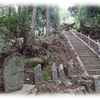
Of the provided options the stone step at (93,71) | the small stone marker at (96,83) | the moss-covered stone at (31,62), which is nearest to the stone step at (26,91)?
the moss-covered stone at (31,62)

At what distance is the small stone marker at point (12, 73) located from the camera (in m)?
2.85

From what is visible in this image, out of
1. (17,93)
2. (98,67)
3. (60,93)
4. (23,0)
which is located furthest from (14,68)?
(98,67)

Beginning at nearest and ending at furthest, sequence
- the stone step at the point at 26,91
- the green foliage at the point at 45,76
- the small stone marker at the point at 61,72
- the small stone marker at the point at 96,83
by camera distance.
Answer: the stone step at the point at 26,91, the green foliage at the point at 45,76, the small stone marker at the point at 96,83, the small stone marker at the point at 61,72

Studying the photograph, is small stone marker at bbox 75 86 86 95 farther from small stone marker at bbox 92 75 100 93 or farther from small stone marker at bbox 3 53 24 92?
small stone marker at bbox 3 53 24 92

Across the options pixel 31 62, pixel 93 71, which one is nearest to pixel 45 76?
pixel 31 62

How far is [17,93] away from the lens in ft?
9.09

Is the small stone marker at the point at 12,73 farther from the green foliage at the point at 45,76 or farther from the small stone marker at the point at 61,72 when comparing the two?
the small stone marker at the point at 61,72

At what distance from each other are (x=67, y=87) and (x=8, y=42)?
7.50ft

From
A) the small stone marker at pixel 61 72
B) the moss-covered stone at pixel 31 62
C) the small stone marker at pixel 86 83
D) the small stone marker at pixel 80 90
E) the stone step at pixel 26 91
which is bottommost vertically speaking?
the small stone marker at pixel 80 90

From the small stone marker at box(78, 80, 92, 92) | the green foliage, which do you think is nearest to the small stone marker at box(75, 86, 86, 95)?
the small stone marker at box(78, 80, 92, 92)

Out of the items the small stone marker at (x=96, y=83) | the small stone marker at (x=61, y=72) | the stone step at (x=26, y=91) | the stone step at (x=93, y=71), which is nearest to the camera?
the stone step at (x=26, y=91)

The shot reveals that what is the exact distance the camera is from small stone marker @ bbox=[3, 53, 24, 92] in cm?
285

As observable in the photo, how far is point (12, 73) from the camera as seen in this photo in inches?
115

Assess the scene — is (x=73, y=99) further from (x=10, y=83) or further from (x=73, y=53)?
(x=73, y=53)
